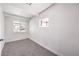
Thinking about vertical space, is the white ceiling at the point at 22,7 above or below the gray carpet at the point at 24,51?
above

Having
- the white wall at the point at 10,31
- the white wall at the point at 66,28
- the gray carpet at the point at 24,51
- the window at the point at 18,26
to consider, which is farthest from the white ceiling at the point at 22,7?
the gray carpet at the point at 24,51

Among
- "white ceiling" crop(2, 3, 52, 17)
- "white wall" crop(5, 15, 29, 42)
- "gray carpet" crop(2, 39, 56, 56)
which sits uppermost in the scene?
"white ceiling" crop(2, 3, 52, 17)

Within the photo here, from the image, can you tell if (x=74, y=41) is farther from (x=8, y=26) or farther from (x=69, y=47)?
(x=8, y=26)

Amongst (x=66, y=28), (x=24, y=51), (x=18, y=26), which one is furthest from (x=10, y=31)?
(x=66, y=28)

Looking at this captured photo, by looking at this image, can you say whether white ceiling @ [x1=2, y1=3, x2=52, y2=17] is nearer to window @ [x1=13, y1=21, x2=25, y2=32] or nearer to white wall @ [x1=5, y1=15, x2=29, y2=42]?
white wall @ [x1=5, y1=15, x2=29, y2=42]

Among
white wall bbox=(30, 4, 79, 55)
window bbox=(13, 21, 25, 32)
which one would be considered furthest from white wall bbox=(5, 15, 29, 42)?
white wall bbox=(30, 4, 79, 55)

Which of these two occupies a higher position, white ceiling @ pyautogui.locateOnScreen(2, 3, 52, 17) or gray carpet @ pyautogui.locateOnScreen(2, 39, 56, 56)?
white ceiling @ pyautogui.locateOnScreen(2, 3, 52, 17)

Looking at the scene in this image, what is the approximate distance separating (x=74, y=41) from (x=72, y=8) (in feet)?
3.69

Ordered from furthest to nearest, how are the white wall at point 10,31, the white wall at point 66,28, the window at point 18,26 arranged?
1. the window at point 18,26
2. the white wall at point 10,31
3. the white wall at point 66,28

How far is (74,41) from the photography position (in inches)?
80.7

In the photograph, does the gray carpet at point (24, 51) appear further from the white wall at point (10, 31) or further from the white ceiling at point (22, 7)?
the white ceiling at point (22, 7)

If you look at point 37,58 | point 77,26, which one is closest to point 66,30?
point 77,26

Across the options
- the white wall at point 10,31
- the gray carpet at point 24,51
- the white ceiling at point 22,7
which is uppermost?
the white ceiling at point 22,7

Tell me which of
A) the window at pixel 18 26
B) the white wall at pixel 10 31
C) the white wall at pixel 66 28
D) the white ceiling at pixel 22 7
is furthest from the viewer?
the window at pixel 18 26
